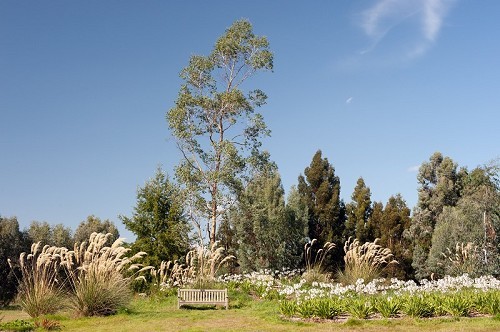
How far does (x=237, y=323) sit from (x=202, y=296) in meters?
3.15

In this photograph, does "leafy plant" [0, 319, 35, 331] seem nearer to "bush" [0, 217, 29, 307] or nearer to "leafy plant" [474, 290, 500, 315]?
"leafy plant" [474, 290, 500, 315]

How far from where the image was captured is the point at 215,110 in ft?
77.2

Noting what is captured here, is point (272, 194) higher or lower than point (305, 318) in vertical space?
higher

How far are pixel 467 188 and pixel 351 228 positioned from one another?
22.1ft

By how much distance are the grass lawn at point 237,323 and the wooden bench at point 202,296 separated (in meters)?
0.57

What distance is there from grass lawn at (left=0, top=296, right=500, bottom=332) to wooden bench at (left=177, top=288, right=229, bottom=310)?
0.57 m

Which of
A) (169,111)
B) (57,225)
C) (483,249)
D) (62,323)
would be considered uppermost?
(169,111)

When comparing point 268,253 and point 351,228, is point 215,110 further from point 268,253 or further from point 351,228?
point 351,228

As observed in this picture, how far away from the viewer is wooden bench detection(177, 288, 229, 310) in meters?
13.7

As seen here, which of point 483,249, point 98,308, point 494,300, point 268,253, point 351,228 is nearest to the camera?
point 494,300

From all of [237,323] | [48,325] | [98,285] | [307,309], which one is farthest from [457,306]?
[48,325]

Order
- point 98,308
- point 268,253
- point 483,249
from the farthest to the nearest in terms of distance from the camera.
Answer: point 268,253
point 483,249
point 98,308

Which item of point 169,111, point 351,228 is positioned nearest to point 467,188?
point 351,228

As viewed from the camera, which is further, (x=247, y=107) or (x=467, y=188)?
(x=467, y=188)
